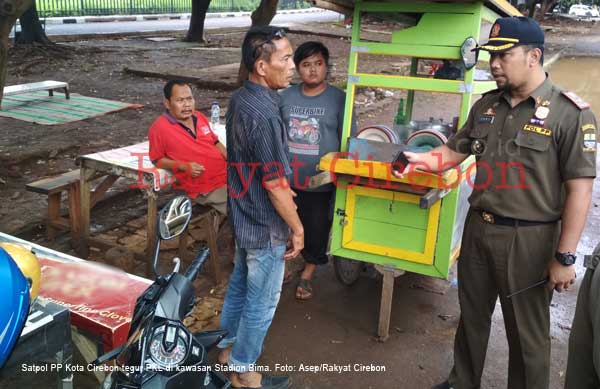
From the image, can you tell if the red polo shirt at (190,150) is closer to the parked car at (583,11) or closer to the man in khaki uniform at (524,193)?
the man in khaki uniform at (524,193)

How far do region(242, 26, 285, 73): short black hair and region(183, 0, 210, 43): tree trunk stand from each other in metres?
17.3

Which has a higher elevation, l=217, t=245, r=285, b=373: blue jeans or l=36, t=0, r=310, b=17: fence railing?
l=36, t=0, r=310, b=17: fence railing

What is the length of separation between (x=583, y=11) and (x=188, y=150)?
172 ft

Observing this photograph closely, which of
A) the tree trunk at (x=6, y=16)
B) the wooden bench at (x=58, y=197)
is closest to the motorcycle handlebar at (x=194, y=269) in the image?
the wooden bench at (x=58, y=197)

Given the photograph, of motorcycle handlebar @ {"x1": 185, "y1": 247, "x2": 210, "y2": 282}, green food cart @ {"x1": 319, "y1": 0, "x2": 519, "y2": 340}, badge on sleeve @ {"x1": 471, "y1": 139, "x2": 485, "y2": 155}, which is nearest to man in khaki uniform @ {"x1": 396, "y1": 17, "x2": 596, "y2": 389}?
badge on sleeve @ {"x1": 471, "y1": 139, "x2": 485, "y2": 155}

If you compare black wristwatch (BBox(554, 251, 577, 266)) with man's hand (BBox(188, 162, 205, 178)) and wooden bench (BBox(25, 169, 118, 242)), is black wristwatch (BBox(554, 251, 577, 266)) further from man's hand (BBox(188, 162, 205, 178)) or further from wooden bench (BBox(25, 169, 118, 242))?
wooden bench (BBox(25, 169, 118, 242))

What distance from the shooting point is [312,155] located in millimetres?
3494

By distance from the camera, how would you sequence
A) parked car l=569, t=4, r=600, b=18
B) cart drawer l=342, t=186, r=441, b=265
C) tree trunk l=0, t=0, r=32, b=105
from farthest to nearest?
parked car l=569, t=4, r=600, b=18, tree trunk l=0, t=0, r=32, b=105, cart drawer l=342, t=186, r=441, b=265

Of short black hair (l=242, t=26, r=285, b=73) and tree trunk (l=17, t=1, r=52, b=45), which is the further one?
tree trunk (l=17, t=1, r=52, b=45)

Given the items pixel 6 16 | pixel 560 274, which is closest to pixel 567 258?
pixel 560 274

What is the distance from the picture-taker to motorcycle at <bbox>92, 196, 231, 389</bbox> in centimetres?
161

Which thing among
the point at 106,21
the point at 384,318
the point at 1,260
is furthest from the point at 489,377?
the point at 106,21

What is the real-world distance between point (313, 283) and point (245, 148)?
1930 millimetres

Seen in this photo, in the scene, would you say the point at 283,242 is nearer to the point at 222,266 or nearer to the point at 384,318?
the point at 384,318
